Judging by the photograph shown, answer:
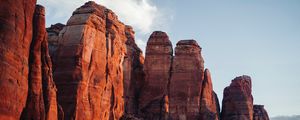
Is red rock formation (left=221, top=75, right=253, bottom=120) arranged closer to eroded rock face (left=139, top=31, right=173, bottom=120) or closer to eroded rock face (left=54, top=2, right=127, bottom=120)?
eroded rock face (left=139, top=31, right=173, bottom=120)

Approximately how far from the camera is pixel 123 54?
74750 millimetres

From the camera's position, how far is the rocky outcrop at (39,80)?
44.4m

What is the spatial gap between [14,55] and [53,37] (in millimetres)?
23283

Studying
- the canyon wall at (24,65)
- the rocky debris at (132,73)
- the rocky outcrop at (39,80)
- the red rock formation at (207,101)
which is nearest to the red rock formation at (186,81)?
the red rock formation at (207,101)

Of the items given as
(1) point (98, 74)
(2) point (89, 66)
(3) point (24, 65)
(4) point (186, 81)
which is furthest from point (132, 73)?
(3) point (24, 65)

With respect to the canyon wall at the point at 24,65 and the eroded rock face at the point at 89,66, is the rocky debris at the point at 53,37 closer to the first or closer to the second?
the eroded rock face at the point at 89,66

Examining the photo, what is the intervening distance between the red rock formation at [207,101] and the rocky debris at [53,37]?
25.6m

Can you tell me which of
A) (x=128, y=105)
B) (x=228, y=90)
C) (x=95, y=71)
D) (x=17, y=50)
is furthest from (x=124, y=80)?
(x=17, y=50)

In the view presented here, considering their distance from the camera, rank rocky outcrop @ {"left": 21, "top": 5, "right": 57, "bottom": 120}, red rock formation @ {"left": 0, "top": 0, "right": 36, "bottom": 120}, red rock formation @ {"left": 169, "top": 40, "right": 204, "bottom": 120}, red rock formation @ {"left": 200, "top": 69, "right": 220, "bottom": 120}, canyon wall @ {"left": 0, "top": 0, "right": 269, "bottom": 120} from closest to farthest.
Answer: red rock formation @ {"left": 0, "top": 0, "right": 36, "bottom": 120}, canyon wall @ {"left": 0, "top": 0, "right": 269, "bottom": 120}, rocky outcrop @ {"left": 21, "top": 5, "right": 57, "bottom": 120}, red rock formation @ {"left": 200, "top": 69, "right": 220, "bottom": 120}, red rock formation @ {"left": 169, "top": 40, "right": 204, "bottom": 120}

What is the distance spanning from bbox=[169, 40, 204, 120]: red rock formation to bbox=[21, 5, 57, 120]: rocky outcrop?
109ft

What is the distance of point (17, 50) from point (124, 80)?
3883cm

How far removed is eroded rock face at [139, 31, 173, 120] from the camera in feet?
A: 262

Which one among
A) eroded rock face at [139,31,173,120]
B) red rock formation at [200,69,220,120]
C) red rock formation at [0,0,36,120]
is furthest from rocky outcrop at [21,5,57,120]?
red rock formation at [200,69,220,120]

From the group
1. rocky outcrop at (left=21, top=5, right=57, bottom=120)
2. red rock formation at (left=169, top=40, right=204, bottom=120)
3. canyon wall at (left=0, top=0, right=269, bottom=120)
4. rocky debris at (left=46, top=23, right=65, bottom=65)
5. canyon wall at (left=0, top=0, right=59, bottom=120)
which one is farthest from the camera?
red rock formation at (left=169, top=40, right=204, bottom=120)
